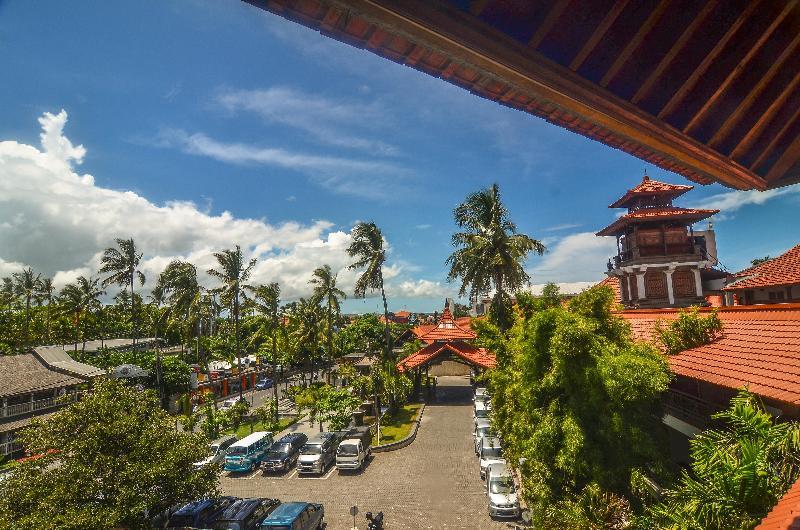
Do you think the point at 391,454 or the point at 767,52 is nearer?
the point at 767,52

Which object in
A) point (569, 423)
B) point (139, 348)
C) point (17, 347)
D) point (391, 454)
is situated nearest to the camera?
point (569, 423)

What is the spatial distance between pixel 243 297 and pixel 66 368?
46.0 ft

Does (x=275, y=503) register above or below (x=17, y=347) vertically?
below

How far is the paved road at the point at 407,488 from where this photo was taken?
1485 centimetres

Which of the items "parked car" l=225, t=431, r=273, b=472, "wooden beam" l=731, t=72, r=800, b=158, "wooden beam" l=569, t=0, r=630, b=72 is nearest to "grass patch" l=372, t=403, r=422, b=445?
"parked car" l=225, t=431, r=273, b=472

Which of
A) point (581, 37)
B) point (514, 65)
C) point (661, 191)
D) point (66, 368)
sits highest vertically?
point (661, 191)

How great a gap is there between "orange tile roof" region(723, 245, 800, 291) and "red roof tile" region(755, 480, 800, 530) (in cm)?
1965

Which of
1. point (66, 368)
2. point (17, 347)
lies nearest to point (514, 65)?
point (66, 368)

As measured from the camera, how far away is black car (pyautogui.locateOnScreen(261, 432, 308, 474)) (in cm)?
2014

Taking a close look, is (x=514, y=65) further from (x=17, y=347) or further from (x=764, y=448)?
(x=17, y=347)

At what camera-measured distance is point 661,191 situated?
92.2 ft

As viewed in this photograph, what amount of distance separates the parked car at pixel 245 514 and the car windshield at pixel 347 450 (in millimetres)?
4890

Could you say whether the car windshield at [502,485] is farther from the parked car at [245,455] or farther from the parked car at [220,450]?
the parked car at [220,450]

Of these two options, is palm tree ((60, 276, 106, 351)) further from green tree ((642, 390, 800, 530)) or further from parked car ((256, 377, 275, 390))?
green tree ((642, 390, 800, 530))
